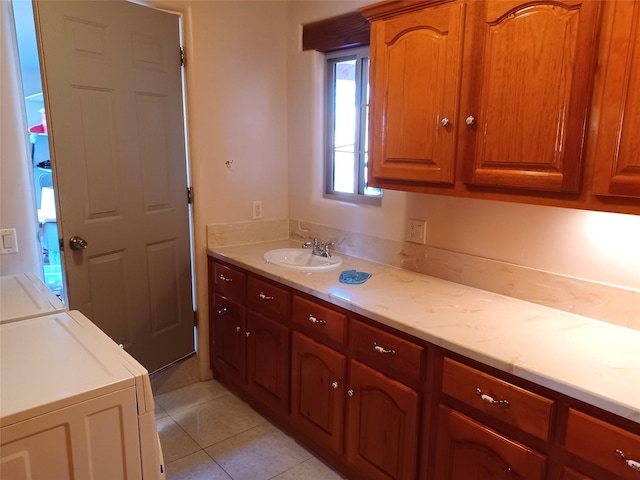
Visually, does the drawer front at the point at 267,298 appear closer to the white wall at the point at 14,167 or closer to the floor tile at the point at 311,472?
the floor tile at the point at 311,472

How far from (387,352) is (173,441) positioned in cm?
131

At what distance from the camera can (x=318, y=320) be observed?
6.82ft

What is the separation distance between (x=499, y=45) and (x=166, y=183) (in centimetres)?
189

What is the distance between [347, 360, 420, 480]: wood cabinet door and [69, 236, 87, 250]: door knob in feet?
4.86

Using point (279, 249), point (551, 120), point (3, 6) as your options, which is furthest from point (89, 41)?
point (551, 120)

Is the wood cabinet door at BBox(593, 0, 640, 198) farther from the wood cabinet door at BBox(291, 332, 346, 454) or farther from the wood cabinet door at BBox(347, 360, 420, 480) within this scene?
the wood cabinet door at BBox(291, 332, 346, 454)

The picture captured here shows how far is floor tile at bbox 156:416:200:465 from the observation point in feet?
→ 7.54

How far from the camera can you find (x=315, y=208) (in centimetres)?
290

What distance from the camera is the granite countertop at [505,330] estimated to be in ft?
4.14

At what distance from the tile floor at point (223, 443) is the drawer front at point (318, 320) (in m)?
0.65

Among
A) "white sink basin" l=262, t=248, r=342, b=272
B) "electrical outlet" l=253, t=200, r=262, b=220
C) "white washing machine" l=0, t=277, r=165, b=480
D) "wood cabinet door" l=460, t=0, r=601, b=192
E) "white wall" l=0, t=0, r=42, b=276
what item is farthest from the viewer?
"electrical outlet" l=253, t=200, r=262, b=220

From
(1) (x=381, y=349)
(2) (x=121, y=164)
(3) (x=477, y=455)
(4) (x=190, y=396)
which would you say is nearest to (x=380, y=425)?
(1) (x=381, y=349)

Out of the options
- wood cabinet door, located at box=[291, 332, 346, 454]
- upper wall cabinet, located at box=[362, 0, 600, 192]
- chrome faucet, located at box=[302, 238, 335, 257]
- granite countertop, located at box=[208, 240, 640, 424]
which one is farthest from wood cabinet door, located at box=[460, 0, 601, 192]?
chrome faucet, located at box=[302, 238, 335, 257]

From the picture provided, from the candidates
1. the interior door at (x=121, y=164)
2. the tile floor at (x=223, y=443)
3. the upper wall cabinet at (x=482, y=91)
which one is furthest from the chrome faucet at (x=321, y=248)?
the tile floor at (x=223, y=443)
